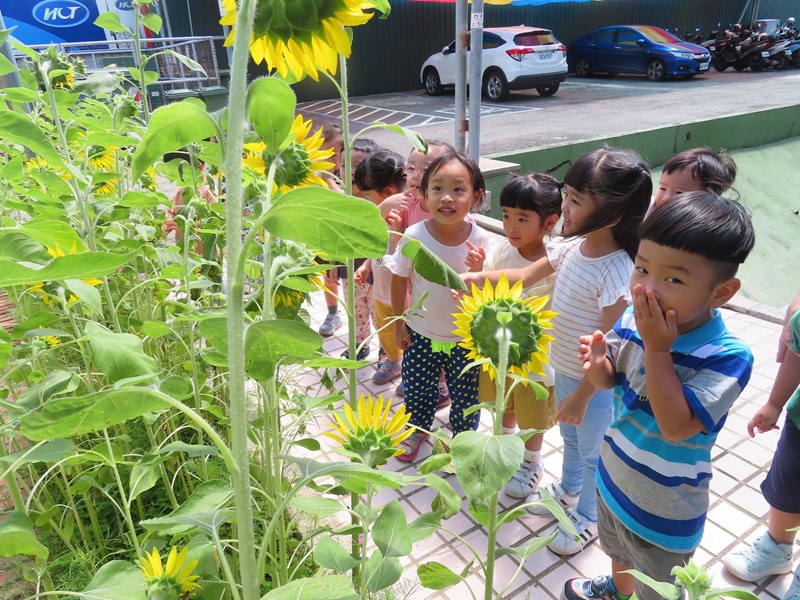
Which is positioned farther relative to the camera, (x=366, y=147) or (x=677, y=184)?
(x=366, y=147)

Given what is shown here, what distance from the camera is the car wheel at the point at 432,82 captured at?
541 inches

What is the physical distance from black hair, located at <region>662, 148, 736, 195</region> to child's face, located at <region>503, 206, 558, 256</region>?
48 centimetres

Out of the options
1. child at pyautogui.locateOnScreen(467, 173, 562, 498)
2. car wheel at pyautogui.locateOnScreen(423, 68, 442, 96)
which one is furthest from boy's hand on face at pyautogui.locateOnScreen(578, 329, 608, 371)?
car wheel at pyautogui.locateOnScreen(423, 68, 442, 96)

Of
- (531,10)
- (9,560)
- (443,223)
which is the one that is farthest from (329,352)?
(531,10)

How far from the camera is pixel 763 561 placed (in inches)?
67.7

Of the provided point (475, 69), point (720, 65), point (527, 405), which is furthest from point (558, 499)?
point (720, 65)

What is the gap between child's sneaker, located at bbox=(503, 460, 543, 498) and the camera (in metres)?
2.08

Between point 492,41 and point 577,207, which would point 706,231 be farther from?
point 492,41

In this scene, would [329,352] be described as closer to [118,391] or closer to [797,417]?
[797,417]

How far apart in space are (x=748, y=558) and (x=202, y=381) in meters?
1.64

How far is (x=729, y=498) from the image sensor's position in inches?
80.9

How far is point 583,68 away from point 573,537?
16940 mm

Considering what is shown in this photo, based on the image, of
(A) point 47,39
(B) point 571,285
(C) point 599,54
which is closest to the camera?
(B) point 571,285

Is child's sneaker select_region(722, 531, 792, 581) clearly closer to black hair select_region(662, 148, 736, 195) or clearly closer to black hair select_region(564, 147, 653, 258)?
black hair select_region(564, 147, 653, 258)
